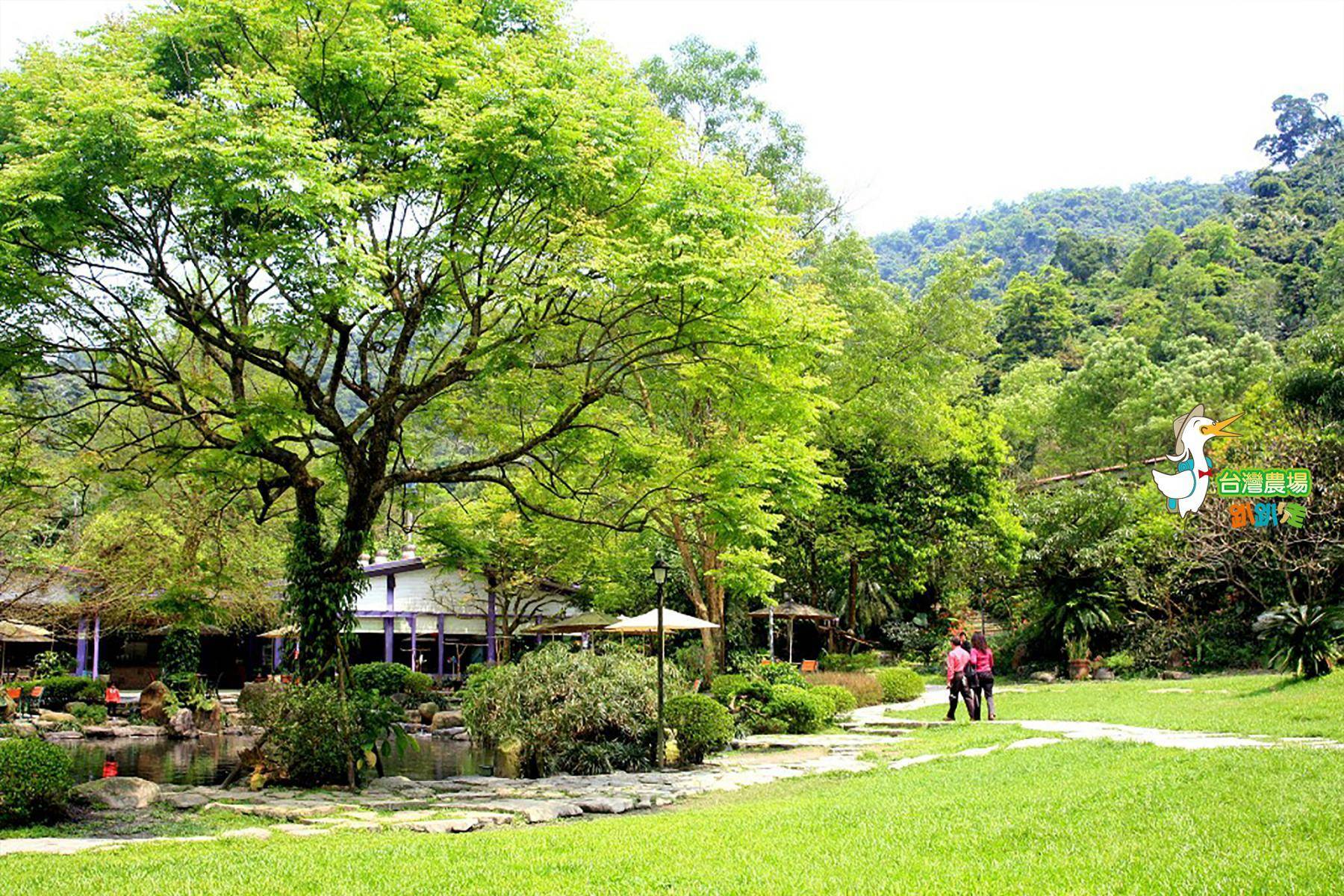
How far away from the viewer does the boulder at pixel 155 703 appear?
25.0m

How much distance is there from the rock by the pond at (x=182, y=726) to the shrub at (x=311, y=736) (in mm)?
12560

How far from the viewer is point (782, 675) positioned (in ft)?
70.1

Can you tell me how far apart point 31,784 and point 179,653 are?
22.8m

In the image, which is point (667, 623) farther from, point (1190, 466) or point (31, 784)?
point (1190, 466)

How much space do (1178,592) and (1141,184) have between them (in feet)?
419

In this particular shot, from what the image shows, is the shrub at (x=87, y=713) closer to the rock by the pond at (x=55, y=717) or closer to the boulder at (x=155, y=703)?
the rock by the pond at (x=55, y=717)

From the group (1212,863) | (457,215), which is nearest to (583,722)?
(457,215)

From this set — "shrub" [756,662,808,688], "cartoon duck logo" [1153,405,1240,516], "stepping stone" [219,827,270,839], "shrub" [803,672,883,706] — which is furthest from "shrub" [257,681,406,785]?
"cartoon duck logo" [1153,405,1240,516]

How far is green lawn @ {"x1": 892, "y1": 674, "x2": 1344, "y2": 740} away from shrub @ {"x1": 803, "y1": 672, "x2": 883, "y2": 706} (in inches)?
70.1

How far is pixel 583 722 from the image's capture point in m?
14.7

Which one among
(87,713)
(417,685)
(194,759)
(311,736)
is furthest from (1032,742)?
(87,713)

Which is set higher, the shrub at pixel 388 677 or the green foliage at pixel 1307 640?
the green foliage at pixel 1307 640

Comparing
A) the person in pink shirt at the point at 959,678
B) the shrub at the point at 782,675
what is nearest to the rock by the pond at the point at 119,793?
the shrub at the point at 782,675

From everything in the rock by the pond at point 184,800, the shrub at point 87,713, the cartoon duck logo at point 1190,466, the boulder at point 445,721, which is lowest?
the boulder at point 445,721
